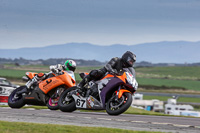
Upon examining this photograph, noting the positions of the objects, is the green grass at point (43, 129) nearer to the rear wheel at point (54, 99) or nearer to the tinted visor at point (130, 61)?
the tinted visor at point (130, 61)

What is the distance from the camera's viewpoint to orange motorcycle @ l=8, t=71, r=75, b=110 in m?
15.4

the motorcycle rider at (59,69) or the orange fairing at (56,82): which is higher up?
the motorcycle rider at (59,69)

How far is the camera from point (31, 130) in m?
11.1

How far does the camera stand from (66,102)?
14.7 meters

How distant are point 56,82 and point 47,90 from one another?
2.05 feet

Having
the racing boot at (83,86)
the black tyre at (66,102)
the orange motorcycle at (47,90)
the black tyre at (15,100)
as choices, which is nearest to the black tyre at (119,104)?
the racing boot at (83,86)

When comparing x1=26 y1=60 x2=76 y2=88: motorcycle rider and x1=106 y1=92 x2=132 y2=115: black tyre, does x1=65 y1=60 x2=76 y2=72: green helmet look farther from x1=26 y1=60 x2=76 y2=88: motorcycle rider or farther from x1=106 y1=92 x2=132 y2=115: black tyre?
x1=106 y1=92 x2=132 y2=115: black tyre

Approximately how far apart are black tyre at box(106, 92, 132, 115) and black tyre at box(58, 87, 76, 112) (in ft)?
7.60

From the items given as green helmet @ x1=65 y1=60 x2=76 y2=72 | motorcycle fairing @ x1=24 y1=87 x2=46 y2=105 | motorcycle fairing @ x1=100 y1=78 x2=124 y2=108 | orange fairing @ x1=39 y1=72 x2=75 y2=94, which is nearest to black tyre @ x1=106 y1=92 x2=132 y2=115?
→ motorcycle fairing @ x1=100 y1=78 x2=124 y2=108

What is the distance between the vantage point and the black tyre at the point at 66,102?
14469 mm

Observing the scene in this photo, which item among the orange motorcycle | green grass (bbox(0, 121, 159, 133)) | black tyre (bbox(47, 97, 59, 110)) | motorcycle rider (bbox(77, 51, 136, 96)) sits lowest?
green grass (bbox(0, 121, 159, 133))

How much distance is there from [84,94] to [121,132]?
286 cm

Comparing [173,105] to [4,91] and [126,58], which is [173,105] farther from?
[126,58]

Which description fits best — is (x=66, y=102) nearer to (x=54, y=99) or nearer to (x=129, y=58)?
(x=54, y=99)
